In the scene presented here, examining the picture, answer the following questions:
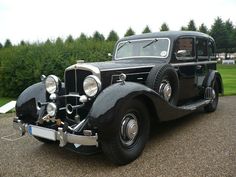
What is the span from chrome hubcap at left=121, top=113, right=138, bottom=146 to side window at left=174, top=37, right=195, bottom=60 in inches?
84.5

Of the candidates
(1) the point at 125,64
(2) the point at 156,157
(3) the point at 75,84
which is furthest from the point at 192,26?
(2) the point at 156,157

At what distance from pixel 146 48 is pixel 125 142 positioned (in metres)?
2.54

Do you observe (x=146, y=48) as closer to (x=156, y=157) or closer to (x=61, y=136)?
(x=156, y=157)

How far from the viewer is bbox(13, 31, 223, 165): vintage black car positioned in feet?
13.2

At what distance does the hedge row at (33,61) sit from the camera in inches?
460

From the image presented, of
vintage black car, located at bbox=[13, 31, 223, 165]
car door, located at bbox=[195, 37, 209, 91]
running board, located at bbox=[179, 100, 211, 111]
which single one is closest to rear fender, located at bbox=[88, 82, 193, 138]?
vintage black car, located at bbox=[13, 31, 223, 165]

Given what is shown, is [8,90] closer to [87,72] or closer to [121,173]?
[87,72]

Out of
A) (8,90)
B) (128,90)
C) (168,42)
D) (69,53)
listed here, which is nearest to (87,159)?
(128,90)

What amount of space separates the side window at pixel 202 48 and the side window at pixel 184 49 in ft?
1.06

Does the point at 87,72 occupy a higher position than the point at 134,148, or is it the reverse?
the point at 87,72

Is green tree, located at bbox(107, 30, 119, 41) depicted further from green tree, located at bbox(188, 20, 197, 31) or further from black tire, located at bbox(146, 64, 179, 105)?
black tire, located at bbox(146, 64, 179, 105)

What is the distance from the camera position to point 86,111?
4.72 metres

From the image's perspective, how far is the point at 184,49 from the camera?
6520mm

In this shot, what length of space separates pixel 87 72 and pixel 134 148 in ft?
4.53
